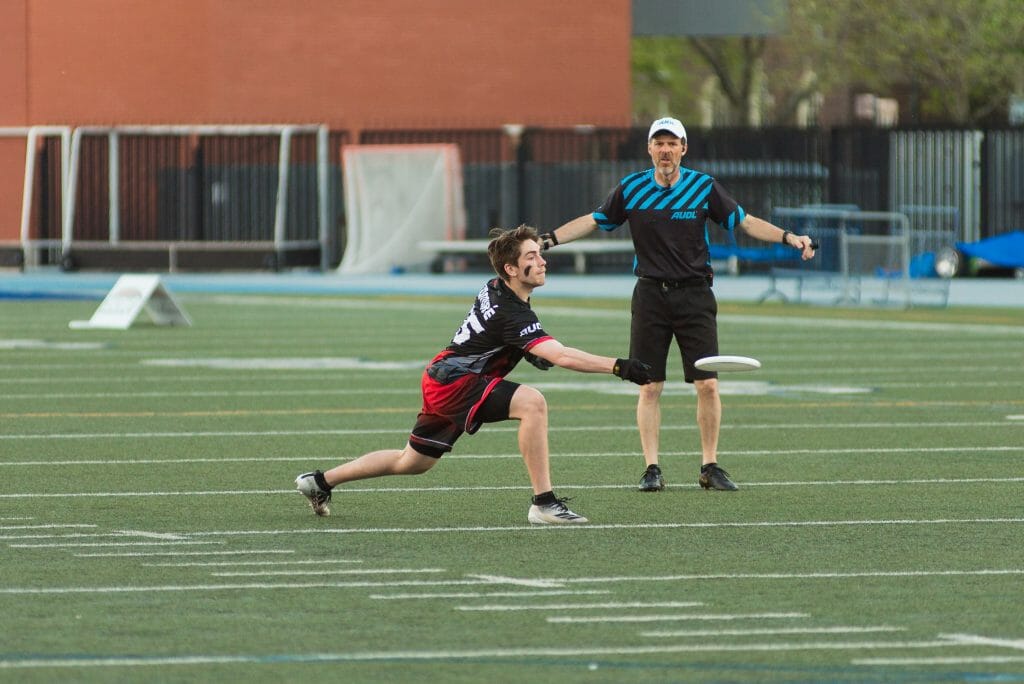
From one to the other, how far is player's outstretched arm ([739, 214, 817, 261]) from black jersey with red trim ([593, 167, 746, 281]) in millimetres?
105

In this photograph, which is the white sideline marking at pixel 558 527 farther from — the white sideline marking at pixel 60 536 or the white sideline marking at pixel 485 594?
the white sideline marking at pixel 485 594

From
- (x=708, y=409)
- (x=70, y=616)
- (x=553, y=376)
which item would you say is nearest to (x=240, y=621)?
(x=70, y=616)

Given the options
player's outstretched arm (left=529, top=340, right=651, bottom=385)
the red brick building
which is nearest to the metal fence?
the red brick building

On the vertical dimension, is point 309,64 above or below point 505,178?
above

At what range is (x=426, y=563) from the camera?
9.41 metres

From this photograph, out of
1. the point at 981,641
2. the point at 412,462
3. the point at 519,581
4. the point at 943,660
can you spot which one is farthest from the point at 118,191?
the point at 943,660

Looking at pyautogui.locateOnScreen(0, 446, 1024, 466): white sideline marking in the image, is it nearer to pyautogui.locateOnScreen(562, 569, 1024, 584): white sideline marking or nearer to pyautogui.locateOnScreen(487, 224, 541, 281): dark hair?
pyautogui.locateOnScreen(487, 224, 541, 281): dark hair

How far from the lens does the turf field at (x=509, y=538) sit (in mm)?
7461

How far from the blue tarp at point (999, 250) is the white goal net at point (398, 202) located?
913cm

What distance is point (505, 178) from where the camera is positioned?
1636 inches

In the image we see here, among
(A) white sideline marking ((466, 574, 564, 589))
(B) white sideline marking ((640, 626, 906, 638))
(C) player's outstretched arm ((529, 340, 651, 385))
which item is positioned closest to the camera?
(B) white sideline marking ((640, 626, 906, 638))

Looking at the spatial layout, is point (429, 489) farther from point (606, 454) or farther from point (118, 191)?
point (118, 191)

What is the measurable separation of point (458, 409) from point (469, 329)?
0.37 m

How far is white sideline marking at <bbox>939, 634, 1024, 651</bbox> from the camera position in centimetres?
753
